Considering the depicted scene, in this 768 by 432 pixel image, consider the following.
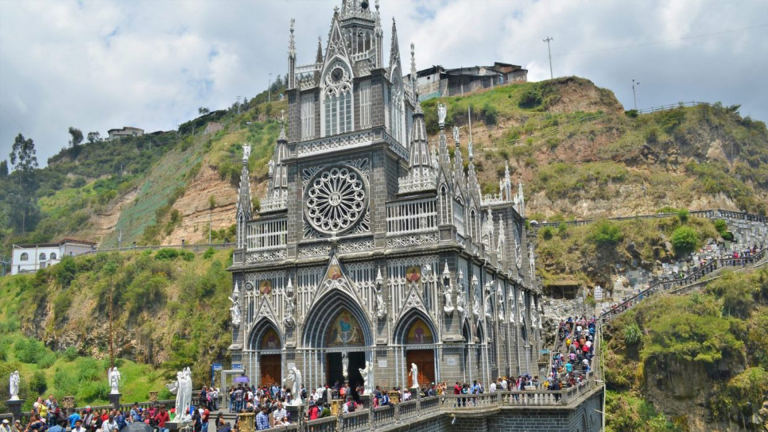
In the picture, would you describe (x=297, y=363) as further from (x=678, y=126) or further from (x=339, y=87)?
(x=678, y=126)

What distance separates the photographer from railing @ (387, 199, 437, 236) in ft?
113

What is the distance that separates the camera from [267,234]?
127ft

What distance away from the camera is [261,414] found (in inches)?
832

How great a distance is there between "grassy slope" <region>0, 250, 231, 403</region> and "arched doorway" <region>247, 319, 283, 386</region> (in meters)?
16.3

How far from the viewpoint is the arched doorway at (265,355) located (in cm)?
3678

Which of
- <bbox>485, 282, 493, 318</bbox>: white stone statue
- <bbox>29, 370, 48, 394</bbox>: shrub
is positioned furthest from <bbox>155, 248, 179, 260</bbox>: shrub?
<bbox>485, 282, 493, 318</bbox>: white stone statue

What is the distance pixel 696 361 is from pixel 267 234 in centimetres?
2851

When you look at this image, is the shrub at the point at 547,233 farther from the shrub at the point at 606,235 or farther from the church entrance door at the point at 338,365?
the church entrance door at the point at 338,365

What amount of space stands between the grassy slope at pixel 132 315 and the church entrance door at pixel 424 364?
2348 cm

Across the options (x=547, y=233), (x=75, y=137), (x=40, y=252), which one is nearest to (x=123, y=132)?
(x=75, y=137)

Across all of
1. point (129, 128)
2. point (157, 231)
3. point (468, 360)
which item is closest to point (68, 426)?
point (468, 360)

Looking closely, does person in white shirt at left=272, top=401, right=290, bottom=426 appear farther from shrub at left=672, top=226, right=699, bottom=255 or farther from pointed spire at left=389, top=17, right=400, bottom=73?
shrub at left=672, top=226, right=699, bottom=255

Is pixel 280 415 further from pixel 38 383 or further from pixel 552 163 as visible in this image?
pixel 552 163

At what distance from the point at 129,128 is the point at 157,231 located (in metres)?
92.3
